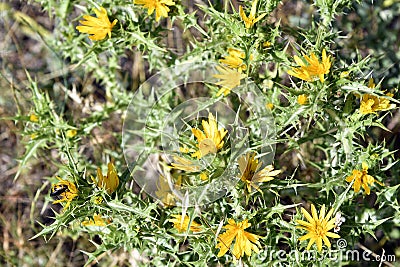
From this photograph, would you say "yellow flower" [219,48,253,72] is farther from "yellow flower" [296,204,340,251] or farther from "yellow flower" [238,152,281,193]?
"yellow flower" [296,204,340,251]

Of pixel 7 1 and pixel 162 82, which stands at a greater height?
pixel 7 1

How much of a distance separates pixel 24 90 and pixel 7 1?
599 mm

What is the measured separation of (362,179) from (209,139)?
539 mm

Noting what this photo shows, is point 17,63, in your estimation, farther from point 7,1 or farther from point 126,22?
point 126,22

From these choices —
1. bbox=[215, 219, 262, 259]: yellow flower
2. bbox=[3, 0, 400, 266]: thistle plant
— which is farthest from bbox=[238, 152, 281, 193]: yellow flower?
bbox=[215, 219, 262, 259]: yellow flower

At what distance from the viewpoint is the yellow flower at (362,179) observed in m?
1.76

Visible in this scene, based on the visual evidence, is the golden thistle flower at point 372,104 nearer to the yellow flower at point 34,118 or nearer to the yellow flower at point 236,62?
the yellow flower at point 236,62

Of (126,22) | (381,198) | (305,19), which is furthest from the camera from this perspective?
(305,19)

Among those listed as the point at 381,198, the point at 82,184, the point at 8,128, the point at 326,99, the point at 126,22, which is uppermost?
the point at 126,22

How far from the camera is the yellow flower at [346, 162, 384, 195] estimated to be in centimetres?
176

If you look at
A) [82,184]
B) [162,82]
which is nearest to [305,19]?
[162,82]

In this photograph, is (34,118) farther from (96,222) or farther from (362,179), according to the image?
(362,179)

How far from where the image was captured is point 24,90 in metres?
2.92

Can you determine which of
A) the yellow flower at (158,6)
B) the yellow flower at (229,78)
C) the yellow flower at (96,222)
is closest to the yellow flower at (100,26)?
the yellow flower at (158,6)
